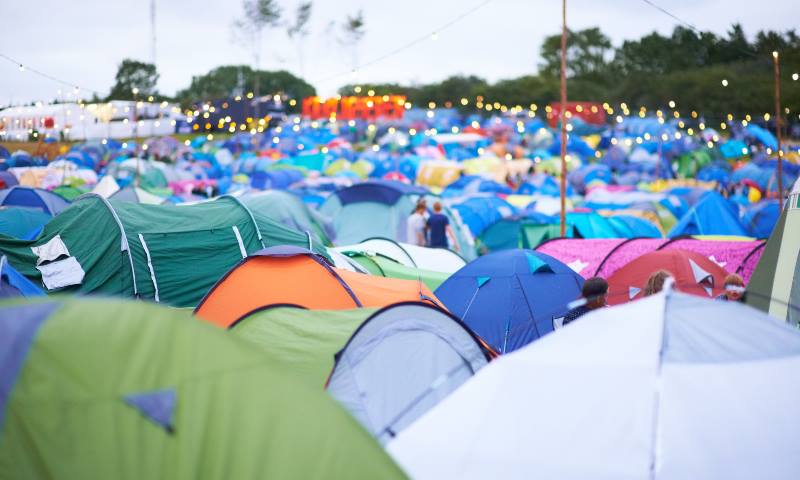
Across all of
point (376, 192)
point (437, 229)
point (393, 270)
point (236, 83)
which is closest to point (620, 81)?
point (236, 83)

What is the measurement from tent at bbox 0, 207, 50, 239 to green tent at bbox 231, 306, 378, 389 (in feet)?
25.5

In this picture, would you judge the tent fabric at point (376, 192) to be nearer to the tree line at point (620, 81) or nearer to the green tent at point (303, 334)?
the green tent at point (303, 334)

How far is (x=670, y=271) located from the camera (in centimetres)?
971

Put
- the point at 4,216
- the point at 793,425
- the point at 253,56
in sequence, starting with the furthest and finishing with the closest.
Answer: the point at 253,56 < the point at 4,216 < the point at 793,425

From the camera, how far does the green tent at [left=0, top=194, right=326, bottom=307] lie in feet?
32.7

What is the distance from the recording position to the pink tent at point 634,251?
1034cm

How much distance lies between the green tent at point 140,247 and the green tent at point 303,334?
12.8ft

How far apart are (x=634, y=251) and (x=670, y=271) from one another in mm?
1442

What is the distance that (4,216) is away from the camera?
44.1ft

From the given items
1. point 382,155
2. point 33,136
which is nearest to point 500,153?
point 382,155

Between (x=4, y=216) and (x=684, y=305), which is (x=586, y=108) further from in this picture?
(x=684, y=305)

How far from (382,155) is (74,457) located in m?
37.8

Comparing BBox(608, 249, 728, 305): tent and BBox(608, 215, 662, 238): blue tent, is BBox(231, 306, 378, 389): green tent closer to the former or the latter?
BBox(608, 249, 728, 305): tent

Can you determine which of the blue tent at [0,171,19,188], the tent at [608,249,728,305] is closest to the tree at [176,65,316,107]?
the blue tent at [0,171,19,188]
